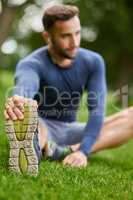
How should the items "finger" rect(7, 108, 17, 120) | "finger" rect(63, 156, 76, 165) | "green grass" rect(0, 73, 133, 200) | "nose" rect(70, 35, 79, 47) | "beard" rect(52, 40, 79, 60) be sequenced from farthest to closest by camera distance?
"beard" rect(52, 40, 79, 60), "nose" rect(70, 35, 79, 47), "finger" rect(63, 156, 76, 165), "finger" rect(7, 108, 17, 120), "green grass" rect(0, 73, 133, 200)

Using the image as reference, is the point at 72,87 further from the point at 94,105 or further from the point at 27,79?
the point at 27,79

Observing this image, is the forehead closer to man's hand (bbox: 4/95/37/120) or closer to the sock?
the sock

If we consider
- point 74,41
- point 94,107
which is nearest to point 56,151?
point 94,107

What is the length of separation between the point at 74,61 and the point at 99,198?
2730 millimetres

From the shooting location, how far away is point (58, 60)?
6344 millimetres

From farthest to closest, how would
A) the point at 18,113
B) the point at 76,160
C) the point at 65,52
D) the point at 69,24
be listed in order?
the point at 65,52 → the point at 69,24 → the point at 76,160 → the point at 18,113

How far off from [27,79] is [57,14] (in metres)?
0.73

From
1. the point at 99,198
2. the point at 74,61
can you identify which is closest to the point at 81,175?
the point at 99,198

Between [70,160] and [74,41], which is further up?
[74,41]

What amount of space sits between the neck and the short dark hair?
0.24 m

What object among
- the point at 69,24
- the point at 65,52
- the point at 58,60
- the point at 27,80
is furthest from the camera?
the point at 58,60

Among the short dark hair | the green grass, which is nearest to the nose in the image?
the short dark hair

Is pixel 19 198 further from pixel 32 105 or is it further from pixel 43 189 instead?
pixel 32 105

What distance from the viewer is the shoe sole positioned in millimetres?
3852
